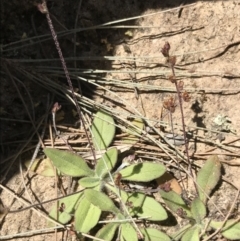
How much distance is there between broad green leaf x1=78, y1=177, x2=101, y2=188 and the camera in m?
2.64

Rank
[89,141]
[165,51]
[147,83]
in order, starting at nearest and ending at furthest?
[165,51] → [89,141] → [147,83]

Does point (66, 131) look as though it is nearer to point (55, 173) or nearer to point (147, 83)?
point (55, 173)

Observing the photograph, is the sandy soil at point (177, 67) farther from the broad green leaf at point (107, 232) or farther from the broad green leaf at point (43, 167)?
the broad green leaf at point (107, 232)

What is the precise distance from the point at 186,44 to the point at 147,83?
31 centimetres

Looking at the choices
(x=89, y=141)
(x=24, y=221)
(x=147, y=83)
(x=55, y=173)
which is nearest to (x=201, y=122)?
(x=147, y=83)

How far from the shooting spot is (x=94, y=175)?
2.67 metres

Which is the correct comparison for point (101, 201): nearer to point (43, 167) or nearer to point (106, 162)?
point (106, 162)

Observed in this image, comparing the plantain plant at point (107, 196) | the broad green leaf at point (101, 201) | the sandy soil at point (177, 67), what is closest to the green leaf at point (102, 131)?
the plantain plant at point (107, 196)

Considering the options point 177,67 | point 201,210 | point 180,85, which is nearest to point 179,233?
point 201,210

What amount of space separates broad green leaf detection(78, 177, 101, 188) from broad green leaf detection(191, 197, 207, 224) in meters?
0.52

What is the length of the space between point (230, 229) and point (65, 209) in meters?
0.87

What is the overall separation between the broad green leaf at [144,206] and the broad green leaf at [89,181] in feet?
0.39

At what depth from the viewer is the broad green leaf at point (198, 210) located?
255 cm

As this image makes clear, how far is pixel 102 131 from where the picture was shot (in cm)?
272
